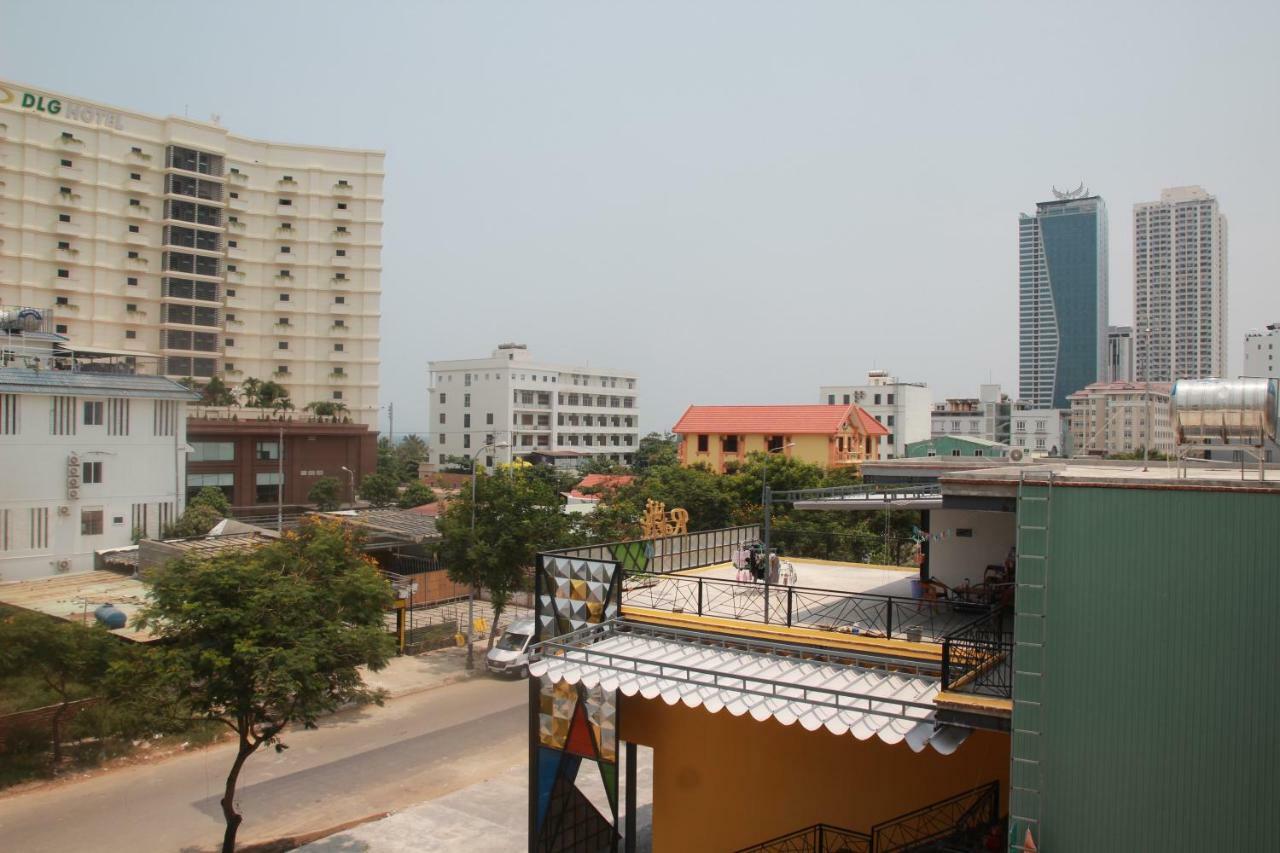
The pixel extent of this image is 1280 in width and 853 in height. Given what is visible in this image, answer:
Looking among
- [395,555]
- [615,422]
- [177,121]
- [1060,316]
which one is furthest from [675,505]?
[1060,316]

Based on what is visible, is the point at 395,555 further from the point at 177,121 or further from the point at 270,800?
the point at 177,121

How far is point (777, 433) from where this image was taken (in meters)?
55.9

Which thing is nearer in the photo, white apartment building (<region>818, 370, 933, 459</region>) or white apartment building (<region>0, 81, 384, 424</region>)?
white apartment building (<region>0, 81, 384, 424</region>)

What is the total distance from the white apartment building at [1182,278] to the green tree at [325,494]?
117 meters

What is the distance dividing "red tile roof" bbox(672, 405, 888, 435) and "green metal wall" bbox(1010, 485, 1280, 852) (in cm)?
4699

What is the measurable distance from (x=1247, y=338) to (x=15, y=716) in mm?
46357

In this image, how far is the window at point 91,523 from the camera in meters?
39.4

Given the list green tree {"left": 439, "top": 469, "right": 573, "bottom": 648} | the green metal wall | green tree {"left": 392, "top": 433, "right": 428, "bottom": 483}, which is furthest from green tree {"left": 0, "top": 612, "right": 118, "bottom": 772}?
green tree {"left": 392, "top": 433, "right": 428, "bottom": 483}

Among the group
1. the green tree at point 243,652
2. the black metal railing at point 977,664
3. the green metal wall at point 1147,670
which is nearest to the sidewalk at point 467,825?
the green tree at point 243,652

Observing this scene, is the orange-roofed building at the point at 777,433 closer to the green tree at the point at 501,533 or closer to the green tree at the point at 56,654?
the green tree at the point at 501,533

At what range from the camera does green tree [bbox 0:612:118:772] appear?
62.2 feet

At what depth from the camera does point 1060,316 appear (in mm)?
168750

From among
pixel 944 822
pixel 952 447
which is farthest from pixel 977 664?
pixel 952 447

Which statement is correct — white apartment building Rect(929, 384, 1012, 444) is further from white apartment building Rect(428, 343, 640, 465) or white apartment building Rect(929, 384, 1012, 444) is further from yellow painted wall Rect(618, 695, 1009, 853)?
yellow painted wall Rect(618, 695, 1009, 853)
